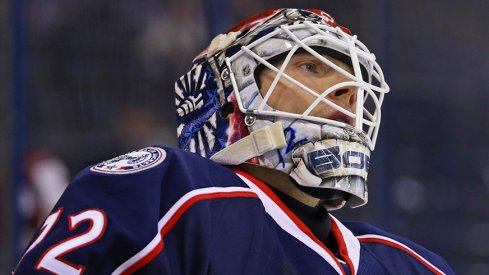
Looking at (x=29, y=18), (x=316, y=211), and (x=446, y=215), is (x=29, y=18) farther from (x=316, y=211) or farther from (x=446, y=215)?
(x=446, y=215)

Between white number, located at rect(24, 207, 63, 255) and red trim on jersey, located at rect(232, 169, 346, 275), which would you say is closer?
white number, located at rect(24, 207, 63, 255)

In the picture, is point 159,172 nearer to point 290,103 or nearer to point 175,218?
point 175,218

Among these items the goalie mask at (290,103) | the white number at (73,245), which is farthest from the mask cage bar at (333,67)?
the white number at (73,245)

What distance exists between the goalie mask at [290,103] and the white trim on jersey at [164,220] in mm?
168

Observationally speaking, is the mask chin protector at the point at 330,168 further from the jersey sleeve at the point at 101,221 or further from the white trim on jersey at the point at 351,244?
the jersey sleeve at the point at 101,221

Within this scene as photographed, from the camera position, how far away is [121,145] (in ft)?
11.0

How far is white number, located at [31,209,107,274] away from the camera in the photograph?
5.29ft

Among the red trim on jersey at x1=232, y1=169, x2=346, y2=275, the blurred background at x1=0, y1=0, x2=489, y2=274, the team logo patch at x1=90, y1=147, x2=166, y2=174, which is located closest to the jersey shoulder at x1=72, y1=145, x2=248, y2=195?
the team logo patch at x1=90, y1=147, x2=166, y2=174

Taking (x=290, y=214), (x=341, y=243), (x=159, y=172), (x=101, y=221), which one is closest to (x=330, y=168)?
(x=290, y=214)

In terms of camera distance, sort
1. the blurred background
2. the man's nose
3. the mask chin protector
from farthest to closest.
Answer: the blurred background → the man's nose → the mask chin protector

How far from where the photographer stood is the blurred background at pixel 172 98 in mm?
3215

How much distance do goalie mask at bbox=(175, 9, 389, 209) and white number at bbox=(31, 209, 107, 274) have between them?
425 millimetres

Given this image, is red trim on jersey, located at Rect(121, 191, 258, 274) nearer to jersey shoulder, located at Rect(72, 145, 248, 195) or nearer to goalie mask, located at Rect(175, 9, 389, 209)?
jersey shoulder, located at Rect(72, 145, 248, 195)

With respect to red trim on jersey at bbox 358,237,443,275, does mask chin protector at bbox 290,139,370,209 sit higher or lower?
higher
